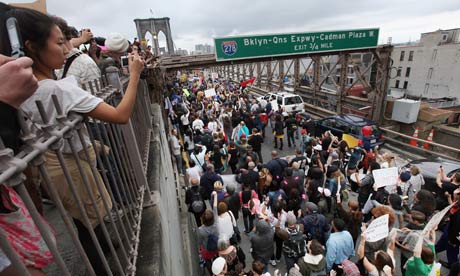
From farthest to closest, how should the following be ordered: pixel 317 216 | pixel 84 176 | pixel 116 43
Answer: pixel 317 216, pixel 116 43, pixel 84 176

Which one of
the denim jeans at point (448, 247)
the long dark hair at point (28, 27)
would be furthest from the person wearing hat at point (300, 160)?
the long dark hair at point (28, 27)

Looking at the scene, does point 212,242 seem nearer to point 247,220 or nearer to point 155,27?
point 247,220

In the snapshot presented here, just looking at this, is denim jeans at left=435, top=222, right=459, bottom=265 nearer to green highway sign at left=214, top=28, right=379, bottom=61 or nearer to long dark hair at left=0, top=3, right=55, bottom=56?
long dark hair at left=0, top=3, right=55, bottom=56

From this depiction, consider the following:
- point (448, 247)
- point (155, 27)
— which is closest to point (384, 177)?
point (448, 247)

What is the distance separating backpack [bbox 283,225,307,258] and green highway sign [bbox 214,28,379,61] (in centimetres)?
964

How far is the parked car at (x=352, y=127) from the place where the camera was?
978 cm

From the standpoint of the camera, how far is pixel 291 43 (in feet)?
41.6

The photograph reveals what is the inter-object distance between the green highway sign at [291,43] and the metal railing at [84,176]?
9.59 metres

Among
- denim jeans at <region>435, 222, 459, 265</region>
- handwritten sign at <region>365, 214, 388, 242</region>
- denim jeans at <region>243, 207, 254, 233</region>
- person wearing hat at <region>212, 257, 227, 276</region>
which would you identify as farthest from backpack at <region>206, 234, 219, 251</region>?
denim jeans at <region>435, 222, 459, 265</region>

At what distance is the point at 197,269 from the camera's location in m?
5.64

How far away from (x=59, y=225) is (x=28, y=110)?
1.81 metres

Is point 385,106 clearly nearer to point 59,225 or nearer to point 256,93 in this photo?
point 256,93

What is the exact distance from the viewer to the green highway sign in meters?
12.1

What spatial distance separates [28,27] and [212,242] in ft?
13.7
